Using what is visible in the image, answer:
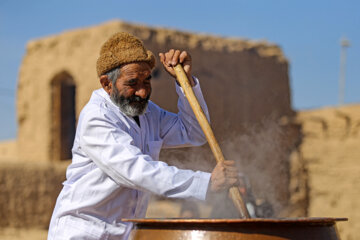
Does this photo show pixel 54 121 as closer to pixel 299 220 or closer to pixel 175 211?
pixel 175 211

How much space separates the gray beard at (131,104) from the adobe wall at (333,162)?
7322 mm

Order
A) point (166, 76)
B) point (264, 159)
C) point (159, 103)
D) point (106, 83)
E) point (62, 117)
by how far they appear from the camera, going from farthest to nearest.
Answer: point (62, 117) < point (166, 76) < point (159, 103) < point (264, 159) < point (106, 83)

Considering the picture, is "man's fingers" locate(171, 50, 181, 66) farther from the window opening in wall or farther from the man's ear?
the window opening in wall

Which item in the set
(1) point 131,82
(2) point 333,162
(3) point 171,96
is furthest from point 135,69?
(2) point 333,162

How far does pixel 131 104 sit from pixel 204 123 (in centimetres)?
33

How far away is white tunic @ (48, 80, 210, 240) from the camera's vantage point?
245 cm

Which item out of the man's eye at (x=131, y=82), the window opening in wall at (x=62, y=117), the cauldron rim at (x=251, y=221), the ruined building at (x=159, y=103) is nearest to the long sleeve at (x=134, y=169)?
the cauldron rim at (x=251, y=221)

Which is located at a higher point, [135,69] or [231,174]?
[135,69]

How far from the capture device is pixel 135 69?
2.79m

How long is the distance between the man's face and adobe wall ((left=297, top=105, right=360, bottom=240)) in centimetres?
733

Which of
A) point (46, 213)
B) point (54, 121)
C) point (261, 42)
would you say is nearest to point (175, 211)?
point (46, 213)

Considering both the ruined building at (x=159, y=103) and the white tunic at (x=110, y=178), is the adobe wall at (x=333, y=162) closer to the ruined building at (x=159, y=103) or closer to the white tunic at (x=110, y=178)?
the ruined building at (x=159, y=103)

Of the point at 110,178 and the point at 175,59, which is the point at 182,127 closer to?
the point at 175,59

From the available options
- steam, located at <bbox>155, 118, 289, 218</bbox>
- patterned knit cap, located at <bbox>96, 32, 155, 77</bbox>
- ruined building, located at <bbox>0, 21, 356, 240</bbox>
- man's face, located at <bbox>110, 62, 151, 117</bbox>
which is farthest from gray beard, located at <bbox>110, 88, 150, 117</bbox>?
ruined building, located at <bbox>0, 21, 356, 240</bbox>
